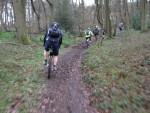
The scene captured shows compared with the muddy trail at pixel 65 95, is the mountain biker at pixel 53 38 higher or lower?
higher

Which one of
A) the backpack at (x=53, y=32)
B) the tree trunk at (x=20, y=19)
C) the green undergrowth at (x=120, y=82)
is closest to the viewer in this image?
the green undergrowth at (x=120, y=82)

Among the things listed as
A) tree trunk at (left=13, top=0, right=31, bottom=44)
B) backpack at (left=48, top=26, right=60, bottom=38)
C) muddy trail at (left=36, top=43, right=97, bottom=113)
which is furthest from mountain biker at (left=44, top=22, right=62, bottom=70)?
tree trunk at (left=13, top=0, right=31, bottom=44)

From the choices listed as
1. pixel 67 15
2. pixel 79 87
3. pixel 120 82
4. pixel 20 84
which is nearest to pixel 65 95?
pixel 79 87

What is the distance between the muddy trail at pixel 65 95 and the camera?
8.01 m

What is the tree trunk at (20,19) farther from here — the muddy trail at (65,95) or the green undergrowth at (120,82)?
the muddy trail at (65,95)

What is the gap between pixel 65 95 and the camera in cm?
912

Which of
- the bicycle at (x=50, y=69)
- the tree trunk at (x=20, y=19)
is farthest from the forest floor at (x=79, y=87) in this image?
the tree trunk at (x=20, y=19)

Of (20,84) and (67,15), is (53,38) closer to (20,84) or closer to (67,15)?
(20,84)

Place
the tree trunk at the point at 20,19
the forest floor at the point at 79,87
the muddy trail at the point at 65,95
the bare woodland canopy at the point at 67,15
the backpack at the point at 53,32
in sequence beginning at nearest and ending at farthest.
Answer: the muddy trail at the point at 65,95 → the forest floor at the point at 79,87 → the backpack at the point at 53,32 → the tree trunk at the point at 20,19 → the bare woodland canopy at the point at 67,15

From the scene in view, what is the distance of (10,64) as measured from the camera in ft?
42.7

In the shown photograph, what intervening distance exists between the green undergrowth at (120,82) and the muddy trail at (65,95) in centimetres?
33

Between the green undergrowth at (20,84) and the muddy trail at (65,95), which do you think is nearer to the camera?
the muddy trail at (65,95)

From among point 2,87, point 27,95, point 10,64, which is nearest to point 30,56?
point 10,64

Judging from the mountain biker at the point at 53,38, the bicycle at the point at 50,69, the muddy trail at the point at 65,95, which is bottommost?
the muddy trail at the point at 65,95
